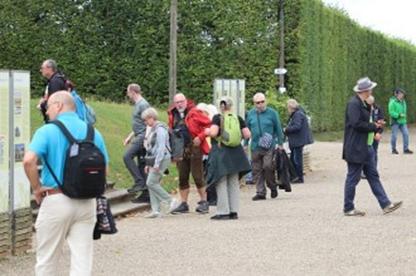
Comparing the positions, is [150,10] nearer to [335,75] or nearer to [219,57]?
[219,57]

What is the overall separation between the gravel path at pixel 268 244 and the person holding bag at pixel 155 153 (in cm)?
35

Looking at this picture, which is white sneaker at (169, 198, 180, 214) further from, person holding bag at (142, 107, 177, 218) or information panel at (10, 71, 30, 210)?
information panel at (10, 71, 30, 210)

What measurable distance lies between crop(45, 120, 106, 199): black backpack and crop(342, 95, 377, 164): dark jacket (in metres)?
6.46

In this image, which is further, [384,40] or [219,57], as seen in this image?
[384,40]

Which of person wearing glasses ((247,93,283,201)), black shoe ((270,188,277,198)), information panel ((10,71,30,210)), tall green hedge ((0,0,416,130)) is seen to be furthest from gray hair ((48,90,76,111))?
tall green hedge ((0,0,416,130))

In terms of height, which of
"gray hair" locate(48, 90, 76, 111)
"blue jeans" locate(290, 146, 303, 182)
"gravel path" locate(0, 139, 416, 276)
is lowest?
"gravel path" locate(0, 139, 416, 276)

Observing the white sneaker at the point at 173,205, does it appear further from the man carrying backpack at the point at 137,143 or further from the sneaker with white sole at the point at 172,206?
the man carrying backpack at the point at 137,143

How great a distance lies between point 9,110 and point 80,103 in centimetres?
118

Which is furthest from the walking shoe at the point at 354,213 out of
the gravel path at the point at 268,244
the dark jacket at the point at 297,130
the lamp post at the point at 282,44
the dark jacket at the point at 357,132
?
the lamp post at the point at 282,44

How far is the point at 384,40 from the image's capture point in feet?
163

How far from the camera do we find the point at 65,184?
23.0 feet

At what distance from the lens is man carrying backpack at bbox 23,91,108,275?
7004 millimetres

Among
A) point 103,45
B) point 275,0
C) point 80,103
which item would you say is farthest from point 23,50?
point 80,103

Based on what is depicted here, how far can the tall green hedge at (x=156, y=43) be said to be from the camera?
105 ft
